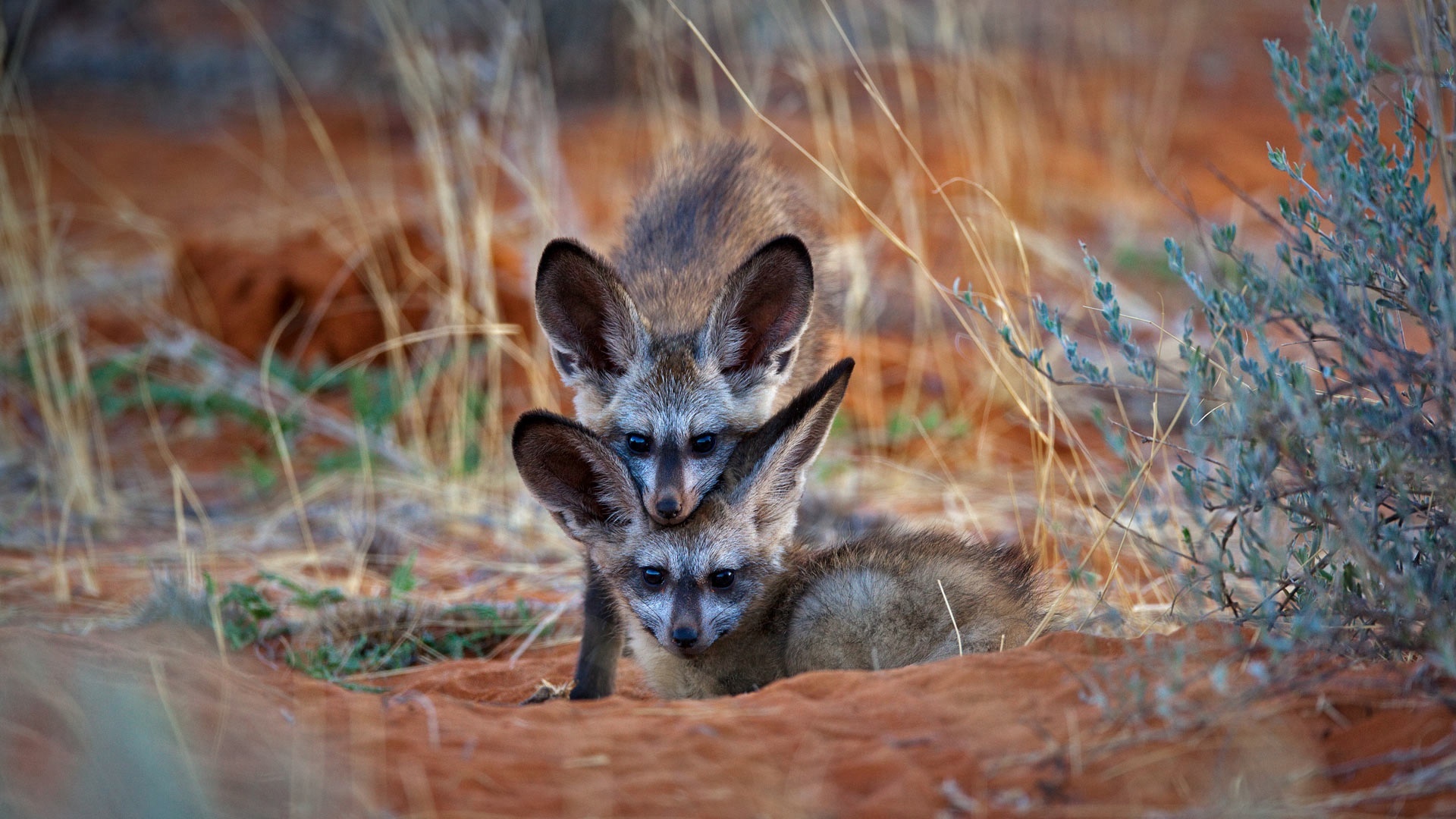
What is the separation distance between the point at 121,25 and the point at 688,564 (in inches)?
589

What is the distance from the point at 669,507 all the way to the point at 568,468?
1.59ft

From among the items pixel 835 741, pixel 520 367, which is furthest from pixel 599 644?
pixel 520 367

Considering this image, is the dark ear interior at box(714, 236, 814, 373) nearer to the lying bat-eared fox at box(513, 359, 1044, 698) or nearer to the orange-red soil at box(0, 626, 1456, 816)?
the lying bat-eared fox at box(513, 359, 1044, 698)

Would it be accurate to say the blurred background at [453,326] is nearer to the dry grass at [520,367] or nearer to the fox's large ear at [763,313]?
the dry grass at [520,367]

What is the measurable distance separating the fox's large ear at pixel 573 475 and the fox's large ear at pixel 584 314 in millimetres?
622

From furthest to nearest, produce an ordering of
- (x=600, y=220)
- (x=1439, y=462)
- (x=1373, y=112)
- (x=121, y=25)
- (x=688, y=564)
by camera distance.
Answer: (x=121, y=25)
(x=600, y=220)
(x=688, y=564)
(x=1373, y=112)
(x=1439, y=462)

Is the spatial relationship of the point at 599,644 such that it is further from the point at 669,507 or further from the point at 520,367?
the point at 520,367

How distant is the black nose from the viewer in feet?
13.1

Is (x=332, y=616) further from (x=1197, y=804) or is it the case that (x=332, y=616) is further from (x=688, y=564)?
(x=1197, y=804)

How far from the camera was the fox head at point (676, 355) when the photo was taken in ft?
14.7

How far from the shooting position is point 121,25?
15.8 metres

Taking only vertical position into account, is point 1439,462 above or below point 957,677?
above

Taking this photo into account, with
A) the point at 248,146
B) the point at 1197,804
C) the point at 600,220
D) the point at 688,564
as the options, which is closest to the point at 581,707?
the point at 688,564

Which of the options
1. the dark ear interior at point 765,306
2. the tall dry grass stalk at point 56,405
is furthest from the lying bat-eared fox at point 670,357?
the tall dry grass stalk at point 56,405
